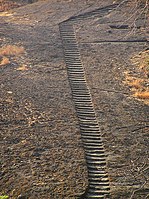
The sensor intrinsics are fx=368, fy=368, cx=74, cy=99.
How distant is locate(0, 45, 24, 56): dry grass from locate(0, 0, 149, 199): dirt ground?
0.08m

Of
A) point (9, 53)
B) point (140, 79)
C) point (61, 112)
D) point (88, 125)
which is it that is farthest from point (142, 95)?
point (9, 53)

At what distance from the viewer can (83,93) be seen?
11609 mm

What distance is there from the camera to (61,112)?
10305mm

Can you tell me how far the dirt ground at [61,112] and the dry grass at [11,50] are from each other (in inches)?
3.2

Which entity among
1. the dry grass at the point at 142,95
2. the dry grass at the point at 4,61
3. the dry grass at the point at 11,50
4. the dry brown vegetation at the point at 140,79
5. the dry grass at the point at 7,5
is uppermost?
the dry grass at the point at 4,61

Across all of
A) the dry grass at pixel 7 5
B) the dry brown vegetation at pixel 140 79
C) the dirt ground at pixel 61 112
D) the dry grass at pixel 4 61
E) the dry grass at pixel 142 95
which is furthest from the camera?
the dry grass at pixel 7 5

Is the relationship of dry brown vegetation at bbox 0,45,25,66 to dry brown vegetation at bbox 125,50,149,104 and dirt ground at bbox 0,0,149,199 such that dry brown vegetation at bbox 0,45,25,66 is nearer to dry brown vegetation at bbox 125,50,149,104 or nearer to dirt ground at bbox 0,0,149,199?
dirt ground at bbox 0,0,149,199

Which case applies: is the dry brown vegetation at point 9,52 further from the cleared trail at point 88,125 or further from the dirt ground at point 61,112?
the cleared trail at point 88,125

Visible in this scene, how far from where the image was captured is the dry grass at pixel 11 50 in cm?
1442

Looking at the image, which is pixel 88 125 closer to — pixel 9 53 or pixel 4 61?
pixel 4 61

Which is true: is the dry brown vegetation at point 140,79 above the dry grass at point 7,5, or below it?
above

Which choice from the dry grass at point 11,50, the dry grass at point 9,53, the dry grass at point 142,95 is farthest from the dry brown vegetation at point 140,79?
the dry grass at point 11,50

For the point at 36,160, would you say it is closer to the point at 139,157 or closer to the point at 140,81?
the point at 139,157

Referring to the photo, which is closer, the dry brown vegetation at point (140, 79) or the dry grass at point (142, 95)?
the dry grass at point (142, 95)
